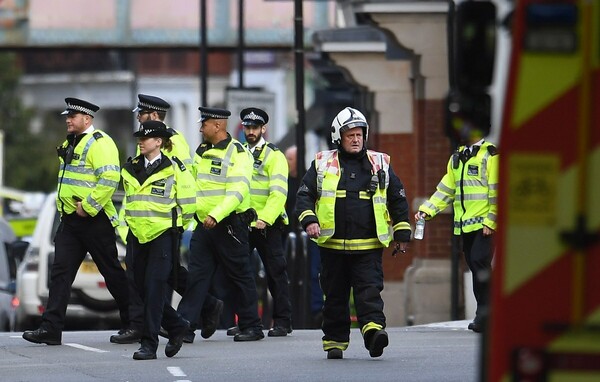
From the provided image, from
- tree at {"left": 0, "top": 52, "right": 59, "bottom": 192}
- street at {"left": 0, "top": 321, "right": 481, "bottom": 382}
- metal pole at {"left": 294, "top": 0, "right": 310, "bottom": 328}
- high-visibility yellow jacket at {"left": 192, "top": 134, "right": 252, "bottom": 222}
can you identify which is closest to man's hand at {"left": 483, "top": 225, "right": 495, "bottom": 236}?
street at {"left": 0, "top": 321, "right": 481, "bottom": 382}

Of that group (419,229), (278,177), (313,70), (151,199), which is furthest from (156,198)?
(313,70)

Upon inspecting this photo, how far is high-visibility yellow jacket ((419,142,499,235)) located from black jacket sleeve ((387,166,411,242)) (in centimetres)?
239

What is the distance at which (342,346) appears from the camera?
13.7 meters

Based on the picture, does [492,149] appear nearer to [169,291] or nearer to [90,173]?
[169,291]

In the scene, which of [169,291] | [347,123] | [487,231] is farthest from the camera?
[487,231]

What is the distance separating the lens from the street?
12.5m

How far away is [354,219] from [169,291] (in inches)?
75.9

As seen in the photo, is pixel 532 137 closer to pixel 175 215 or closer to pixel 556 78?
pixel 556 78

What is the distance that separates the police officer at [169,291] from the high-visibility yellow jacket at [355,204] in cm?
167

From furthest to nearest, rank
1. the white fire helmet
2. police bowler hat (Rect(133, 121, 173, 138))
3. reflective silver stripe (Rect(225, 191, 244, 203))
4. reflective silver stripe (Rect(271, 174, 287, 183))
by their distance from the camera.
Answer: reflective silver stripe (Rect(271, 174, 287, 183))
reflective silver stripe (Rect(225, 191, 244, 203))
police bowler hat (Rect(133, 121, 173, 138))
the white fire helmet

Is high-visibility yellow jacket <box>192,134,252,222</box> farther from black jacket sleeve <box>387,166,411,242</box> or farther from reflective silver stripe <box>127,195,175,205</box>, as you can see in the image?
black jacket sleeve <box>387,166,411,242</box>

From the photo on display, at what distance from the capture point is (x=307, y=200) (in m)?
13.4

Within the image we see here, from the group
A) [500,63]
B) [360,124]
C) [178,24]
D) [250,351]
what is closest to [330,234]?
[360,124]

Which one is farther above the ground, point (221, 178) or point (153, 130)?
point (153, 130)
